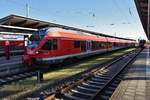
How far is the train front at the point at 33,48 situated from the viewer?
1712 centimetres

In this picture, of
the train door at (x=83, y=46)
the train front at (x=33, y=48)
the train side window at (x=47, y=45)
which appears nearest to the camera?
the train front at (x=33, y=48)

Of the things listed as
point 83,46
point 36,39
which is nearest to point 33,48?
point 36,39

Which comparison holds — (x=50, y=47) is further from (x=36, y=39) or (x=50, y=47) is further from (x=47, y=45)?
(x=36, y=39)

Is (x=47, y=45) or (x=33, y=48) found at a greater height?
(x=47, y=45)

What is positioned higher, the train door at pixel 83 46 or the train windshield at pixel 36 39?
the train windshield at pixel 36 39

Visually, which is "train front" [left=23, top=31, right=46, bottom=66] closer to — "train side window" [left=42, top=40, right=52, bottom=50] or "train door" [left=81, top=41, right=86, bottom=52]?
"train side window" [left=42, top=40, right=52, bottom=50]

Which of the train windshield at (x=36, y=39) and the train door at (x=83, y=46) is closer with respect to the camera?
the train windshield at (x=36, y=39)

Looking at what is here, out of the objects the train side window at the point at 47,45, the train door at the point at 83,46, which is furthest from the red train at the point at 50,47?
the train door at the point at 83,46

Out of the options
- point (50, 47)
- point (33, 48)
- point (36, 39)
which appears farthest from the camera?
point (36, 39)

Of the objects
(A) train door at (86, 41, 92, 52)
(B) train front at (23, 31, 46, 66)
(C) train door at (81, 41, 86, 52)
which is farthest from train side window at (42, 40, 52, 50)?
(A) train door at (86, 41, 92, 52)

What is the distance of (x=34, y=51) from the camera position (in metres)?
17.1

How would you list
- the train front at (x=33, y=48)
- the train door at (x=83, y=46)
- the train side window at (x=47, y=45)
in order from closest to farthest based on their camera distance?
the train front at (x=33, y=48) < the train side window at (x=47, y=45) < the train door at (x=83, y=46)

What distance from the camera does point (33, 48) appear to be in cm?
1720

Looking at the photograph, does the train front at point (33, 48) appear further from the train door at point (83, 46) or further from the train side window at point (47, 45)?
the train door at point (83, 46)
